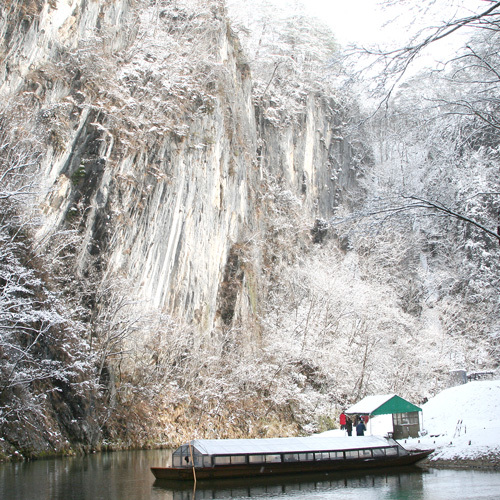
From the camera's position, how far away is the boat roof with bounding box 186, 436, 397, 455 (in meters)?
17.2

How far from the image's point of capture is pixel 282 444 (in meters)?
18.3

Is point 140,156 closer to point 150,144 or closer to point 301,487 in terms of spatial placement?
point 150,144

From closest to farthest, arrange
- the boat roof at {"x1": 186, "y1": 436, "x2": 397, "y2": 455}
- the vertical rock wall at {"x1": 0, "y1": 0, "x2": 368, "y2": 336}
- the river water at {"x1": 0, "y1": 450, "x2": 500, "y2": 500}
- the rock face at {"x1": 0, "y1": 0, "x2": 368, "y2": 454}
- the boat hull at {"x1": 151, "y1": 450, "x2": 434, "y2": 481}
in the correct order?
the river water at {"x1": 0, "y1": 450, "x2": 500, "y2": 500}
the boat hull at {"x1": 151, "y1": 450, "x2": 434, "y2": 481}
the boat roof at {"x1": 186, "y1": 436, "x2": 397, "y2": 455}
the rock face at {"x1": 0, "y1": 0, "x2": 368, "y2": 454}
the vertical rock wall at {"x1": 0, "y1": 0, "x2": 368, "y2": 336}

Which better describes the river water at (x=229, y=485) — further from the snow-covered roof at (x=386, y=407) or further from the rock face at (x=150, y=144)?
the rock face at (x=150, y=144)

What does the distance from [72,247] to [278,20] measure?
38.5 metres

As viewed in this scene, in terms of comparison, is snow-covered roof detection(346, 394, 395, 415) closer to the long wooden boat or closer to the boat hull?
the long wooden boat

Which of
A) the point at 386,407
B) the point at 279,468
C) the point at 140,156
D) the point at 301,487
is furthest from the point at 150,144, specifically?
the point at 301,487

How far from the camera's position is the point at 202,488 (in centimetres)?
1566

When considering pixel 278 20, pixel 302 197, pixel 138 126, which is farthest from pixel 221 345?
pixel 278 20

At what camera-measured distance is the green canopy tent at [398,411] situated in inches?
858

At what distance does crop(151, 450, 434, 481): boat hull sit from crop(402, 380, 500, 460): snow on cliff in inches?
41.0

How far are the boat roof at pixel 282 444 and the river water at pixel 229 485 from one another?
970mm

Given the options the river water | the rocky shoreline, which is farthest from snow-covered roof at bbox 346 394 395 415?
the river water

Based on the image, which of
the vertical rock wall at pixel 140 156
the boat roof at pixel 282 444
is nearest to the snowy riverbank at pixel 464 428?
the boat roof at pixel 282 444
